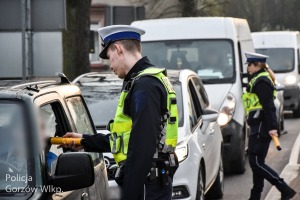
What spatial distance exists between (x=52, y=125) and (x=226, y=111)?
8.36 meters

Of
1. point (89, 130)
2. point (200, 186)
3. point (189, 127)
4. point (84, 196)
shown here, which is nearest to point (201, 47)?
point (189, 127)

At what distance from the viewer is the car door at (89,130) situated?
5.26 metres

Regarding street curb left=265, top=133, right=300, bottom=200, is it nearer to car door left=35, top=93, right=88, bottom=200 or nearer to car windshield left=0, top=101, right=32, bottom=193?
car door left=35, top=93, right=88, bottom=200

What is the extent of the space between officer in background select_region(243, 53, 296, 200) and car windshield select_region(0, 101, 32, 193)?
6.23 m

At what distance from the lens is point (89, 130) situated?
5.91 metres

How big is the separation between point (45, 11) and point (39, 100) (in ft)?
21.0

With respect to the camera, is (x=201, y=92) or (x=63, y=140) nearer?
(x=63, y=140)

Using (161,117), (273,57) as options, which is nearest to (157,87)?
(161,117)

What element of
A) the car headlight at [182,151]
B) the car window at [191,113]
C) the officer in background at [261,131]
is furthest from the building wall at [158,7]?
the car headlight at [182,151]

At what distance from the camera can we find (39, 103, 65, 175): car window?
4.63m

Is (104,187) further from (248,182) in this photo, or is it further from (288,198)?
→ (248,182)

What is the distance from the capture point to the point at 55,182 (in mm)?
4371

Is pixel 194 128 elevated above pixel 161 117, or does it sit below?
below

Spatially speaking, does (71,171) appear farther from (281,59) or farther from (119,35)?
(281,59)
